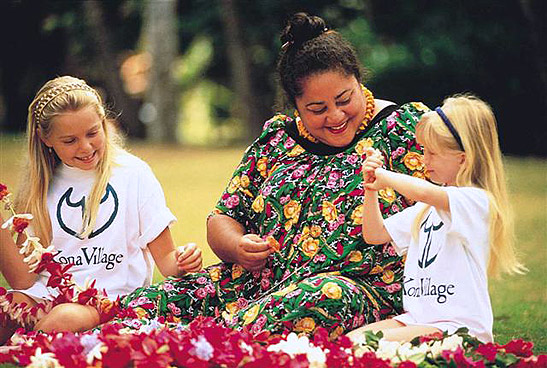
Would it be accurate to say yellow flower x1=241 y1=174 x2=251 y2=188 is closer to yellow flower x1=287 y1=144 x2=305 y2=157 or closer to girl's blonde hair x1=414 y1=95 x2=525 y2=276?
yellow flower x1=287 y1=144 x2=305 y2=157

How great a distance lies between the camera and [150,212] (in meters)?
4.74

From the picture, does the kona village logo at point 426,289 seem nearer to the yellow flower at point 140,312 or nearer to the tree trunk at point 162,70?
the yellow flower at point 140,312

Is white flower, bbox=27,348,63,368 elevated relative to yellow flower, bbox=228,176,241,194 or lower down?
lower down

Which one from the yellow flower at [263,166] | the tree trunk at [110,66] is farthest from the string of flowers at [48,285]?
the tree trunk at [110,66]

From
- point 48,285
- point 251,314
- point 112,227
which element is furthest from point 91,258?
point 251,314

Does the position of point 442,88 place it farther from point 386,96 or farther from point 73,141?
point 73,141

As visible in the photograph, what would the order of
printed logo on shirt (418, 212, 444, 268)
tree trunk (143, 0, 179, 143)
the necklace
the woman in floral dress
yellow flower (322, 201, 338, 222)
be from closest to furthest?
printed logo on shirt (418, 212, 444, 268), the woman in floral dress, yellow flower (322, 201, 338, 222), the necklace, tree trunk (143, 0, 179, 143)

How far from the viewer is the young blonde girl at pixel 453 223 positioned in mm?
3777

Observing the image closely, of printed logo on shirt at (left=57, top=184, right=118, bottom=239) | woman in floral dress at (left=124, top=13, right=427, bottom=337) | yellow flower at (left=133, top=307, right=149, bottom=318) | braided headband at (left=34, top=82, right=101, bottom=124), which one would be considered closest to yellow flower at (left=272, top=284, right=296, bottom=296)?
woman in floral dress at (left=124, top=13, right=427, bottom=337)

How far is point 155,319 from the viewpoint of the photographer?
433cm

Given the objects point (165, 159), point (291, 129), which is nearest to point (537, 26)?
point (165, 159)

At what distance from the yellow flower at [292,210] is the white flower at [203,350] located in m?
Answer: 1.19

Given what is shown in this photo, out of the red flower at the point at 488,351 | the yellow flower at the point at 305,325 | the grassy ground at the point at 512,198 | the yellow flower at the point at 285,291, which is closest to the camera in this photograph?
the red flower at the point at 488,351

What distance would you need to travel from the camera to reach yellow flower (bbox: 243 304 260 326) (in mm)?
4168
